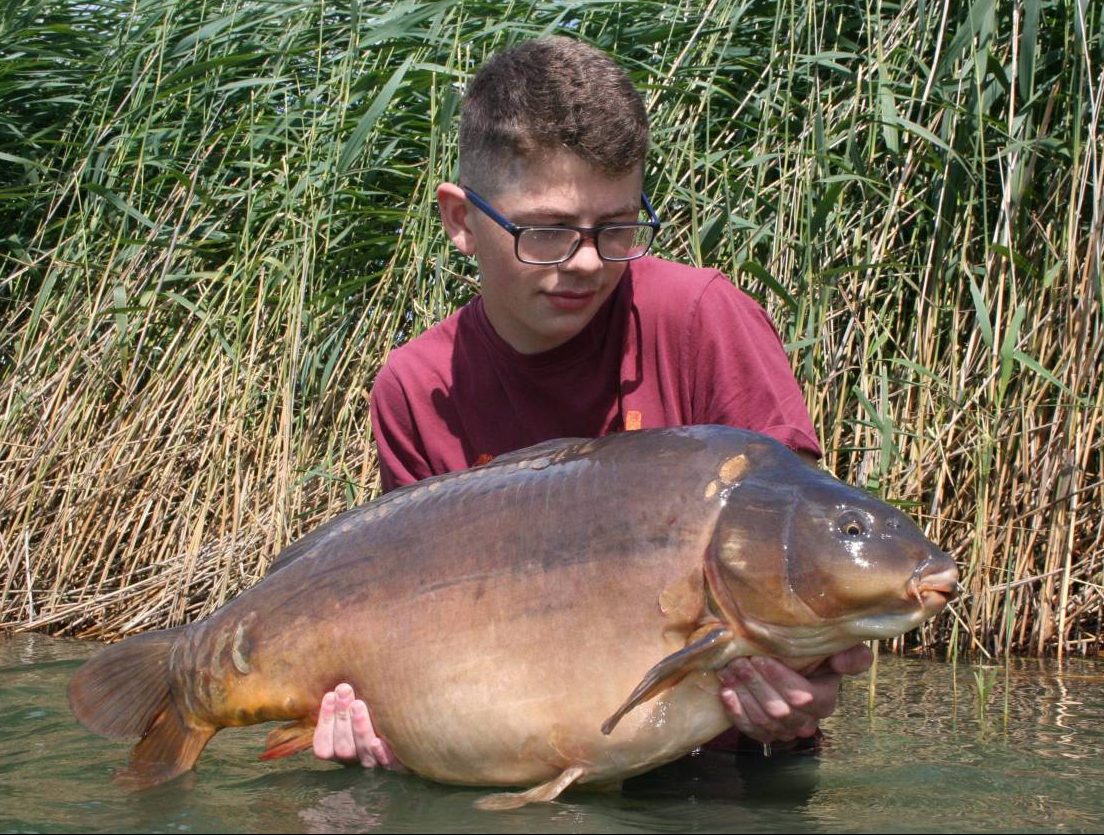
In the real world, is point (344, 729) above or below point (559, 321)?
below

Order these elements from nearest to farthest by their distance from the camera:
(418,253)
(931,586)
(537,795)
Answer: (931,586), (537,795), (418,253)

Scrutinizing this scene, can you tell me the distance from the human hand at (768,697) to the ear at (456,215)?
1.06 metres

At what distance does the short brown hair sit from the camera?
2.48 m

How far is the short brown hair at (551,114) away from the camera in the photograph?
2.48m

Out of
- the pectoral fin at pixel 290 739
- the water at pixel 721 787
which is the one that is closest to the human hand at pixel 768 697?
the water at pixel 721 787

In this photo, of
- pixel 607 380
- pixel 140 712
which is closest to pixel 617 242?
pixel 607 380

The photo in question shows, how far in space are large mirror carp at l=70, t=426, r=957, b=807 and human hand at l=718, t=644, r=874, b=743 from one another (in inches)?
1.0

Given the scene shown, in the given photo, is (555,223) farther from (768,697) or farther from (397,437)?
(768,697)

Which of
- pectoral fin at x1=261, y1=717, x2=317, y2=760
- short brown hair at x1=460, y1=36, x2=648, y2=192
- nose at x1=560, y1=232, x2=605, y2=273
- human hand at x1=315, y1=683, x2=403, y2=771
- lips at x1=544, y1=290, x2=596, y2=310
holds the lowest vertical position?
pectoral fin at x1=261, y1=717, x2=317, y2=760

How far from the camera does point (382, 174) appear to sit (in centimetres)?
467

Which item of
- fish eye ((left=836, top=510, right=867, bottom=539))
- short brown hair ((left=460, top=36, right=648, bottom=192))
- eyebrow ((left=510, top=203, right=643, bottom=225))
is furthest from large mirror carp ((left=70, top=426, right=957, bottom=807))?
short brown hair ((left=460, top=36, right=648, bottom=192))

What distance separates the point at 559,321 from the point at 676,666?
82 cm

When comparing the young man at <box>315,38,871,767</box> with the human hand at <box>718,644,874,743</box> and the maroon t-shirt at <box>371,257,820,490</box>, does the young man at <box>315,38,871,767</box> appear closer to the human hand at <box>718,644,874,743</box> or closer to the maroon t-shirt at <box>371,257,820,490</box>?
the maroon t-shirt at <box>371,257,820,490</box>

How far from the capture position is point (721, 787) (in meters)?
2.33
